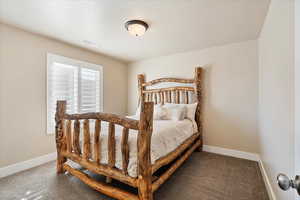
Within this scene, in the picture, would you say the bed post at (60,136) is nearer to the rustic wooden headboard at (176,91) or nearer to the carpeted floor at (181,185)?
the carpeted floor at (181,185)

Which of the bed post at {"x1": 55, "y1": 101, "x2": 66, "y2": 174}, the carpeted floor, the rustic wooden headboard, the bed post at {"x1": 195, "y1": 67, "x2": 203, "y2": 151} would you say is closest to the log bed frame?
the bed post at {"x1": 55, "y1": 101, "x2": 66, "y2": 174}

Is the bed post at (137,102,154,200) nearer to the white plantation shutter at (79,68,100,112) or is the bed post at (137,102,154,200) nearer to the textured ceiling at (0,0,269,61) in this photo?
the textured ceiling at (0,0,269,61)

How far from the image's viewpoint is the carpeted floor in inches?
66.1

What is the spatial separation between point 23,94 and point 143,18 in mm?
2388

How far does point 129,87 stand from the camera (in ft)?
14.5

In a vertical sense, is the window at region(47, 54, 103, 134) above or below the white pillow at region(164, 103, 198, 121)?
above

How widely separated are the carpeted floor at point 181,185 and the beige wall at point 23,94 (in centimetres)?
41

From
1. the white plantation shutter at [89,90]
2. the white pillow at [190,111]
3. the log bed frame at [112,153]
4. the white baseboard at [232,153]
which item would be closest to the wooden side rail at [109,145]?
the log bed frame at [112,153]

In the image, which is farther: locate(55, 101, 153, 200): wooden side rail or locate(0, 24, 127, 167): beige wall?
locate(0, 24, 127, 167): beige wall

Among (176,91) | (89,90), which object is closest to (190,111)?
(176,91)

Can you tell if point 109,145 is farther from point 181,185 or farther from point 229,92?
point 229,92

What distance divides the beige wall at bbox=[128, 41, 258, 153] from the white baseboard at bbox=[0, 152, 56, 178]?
3.37m

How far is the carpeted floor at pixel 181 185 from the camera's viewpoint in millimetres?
1680

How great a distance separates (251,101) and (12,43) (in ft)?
14.6
